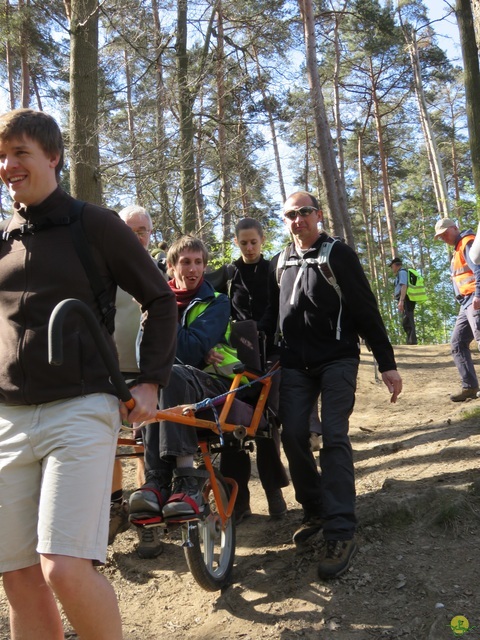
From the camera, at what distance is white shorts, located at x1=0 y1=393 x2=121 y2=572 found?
1.92m

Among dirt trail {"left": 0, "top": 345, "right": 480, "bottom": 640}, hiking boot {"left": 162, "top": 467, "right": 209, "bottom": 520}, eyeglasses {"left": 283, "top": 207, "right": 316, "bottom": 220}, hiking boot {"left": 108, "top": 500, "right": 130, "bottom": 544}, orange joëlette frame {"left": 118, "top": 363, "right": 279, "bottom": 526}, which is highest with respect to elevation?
eyeglasses {"left": 283, "top": 207, "right": 316, "bottom": 220}

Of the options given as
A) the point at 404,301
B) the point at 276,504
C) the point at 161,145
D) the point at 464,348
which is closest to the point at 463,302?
the point at 464,348

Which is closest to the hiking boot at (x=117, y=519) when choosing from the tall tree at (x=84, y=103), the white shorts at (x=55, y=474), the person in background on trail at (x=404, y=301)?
the white shorts at (x=55, y=474)

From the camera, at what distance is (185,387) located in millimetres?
3543

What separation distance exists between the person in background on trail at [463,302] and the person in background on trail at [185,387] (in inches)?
163

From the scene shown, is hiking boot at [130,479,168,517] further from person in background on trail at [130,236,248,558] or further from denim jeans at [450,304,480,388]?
denim jeans at [450,304,480,388]

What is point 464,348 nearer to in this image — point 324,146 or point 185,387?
point 185,387

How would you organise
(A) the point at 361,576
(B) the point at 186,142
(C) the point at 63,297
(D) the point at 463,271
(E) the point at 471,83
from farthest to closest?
(E) the point at 471,83 < (B) the point at 186,142 < (D) the point at 463,271 < (A) the point at 361,576 < (C) the point at 63,297

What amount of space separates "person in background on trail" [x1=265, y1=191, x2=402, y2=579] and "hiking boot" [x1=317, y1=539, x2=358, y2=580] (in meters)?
0.09

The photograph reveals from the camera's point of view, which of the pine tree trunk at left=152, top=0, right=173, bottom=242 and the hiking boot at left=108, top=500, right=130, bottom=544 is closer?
→ the hiking boot at left=108, top=500, right=130, bottom=544

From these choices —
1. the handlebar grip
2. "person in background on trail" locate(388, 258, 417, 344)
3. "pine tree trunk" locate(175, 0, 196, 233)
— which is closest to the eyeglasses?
the handlebar grip

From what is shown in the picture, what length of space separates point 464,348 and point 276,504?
3.95m

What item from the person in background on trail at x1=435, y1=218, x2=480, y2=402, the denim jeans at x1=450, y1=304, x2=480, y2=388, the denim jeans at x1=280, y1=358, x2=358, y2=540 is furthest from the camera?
the denim jeans at x1=450, y1=304, x2=480, y2=388

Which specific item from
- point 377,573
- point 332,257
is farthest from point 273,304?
point 377,573
